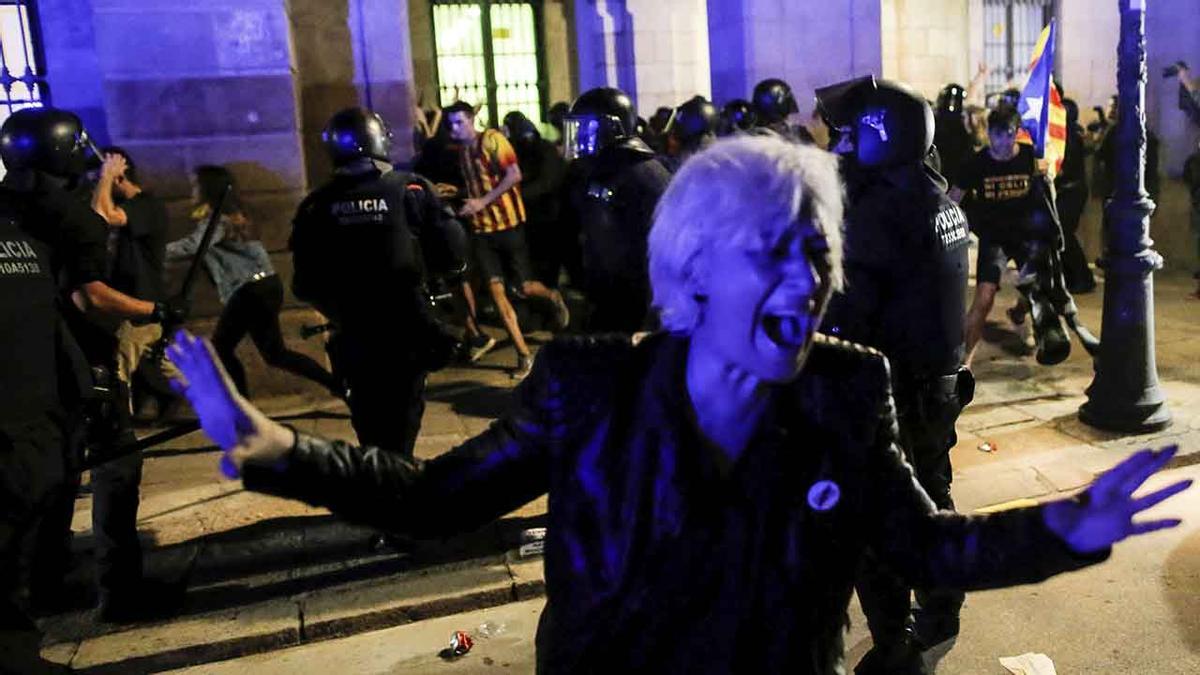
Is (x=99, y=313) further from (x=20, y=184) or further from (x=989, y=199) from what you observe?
(x=989, y=199)

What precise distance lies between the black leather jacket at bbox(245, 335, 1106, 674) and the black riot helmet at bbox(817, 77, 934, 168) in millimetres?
2068

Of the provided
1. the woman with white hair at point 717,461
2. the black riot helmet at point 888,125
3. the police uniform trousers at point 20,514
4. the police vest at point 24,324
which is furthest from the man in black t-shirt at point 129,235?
the woman with white hair at point 717,461

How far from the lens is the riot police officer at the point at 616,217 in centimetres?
520

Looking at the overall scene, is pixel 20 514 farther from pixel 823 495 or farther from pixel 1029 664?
pixel 1029 664

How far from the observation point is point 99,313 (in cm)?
474

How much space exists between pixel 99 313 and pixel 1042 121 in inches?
242

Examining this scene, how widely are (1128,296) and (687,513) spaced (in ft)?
18.7

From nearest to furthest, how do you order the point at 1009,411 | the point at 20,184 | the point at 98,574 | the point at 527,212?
1. the point at 20,184
2. the point at 98,574
3. the point at 1009,411
4. the point at 527,212

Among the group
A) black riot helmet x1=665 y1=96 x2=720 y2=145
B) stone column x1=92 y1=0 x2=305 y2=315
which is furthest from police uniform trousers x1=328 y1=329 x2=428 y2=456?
black riot helmet x1=665 y1=96 x2=720 y2=145

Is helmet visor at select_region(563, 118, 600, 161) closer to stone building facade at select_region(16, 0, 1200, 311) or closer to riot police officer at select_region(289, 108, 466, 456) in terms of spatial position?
riot police officer at select_region(289, 108, 466, 456)

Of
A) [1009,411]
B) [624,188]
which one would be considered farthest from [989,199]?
[624,188]

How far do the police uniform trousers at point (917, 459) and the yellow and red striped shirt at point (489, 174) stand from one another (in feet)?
18.5

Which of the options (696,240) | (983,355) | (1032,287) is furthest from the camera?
(983,355)

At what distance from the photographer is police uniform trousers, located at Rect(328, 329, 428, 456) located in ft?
17.2
